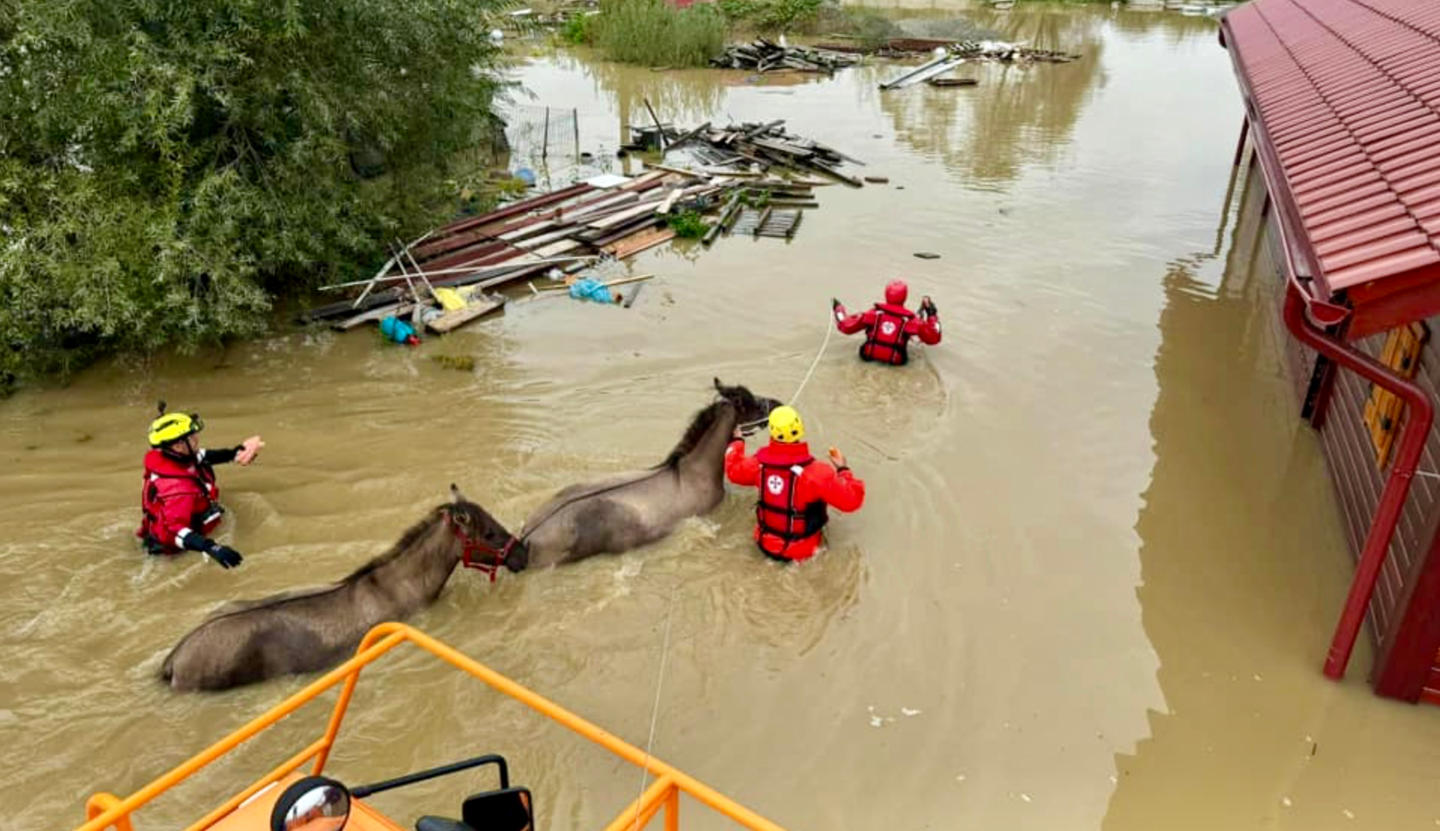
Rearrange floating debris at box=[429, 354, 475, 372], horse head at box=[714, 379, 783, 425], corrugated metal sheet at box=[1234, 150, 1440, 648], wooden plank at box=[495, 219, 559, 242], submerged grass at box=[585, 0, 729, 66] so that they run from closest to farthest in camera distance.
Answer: corrugated metal sheet at box=[1234, 150, 1440, 648] < horse head at box=[714, 379, 783, 425] < floating debris at box=[429, 354, 475, 372] < wooden plank at box=[495, 219, 559, 242] < submerged grass at box=[585, 0, 729, 66]

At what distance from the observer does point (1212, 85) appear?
3072cm

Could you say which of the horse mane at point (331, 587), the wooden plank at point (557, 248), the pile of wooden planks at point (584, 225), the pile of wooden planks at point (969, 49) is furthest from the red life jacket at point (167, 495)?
the pile of wooden planks at point (969, 49)

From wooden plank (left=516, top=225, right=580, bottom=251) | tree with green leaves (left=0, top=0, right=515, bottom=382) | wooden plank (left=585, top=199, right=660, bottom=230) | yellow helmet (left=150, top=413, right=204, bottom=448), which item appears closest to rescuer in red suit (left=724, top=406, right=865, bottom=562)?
yellow helmet (left=150, top=413, right=204, bottom=448)

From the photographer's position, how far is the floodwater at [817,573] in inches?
256

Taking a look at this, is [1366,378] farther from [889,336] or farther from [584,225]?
[584,225]

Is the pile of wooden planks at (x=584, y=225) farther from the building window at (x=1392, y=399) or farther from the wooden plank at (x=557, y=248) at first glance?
the building window at (x=1392, y=399)

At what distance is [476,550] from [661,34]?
29903 millimetres

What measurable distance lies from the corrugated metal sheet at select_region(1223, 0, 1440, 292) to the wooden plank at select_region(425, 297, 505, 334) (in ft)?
33.2

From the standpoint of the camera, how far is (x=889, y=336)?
12305mm

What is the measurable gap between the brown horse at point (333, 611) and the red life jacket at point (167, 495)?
5.00 feet

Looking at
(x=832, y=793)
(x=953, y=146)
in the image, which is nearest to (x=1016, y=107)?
(x=953, y=146)

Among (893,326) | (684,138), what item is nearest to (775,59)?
(684,138)

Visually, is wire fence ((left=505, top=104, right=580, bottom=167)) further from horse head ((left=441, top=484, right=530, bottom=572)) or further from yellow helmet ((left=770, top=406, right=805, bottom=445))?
horse head ((left=441, top=484, right=530, bottom=572))

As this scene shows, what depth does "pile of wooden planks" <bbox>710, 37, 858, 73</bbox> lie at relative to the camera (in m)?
35.0
